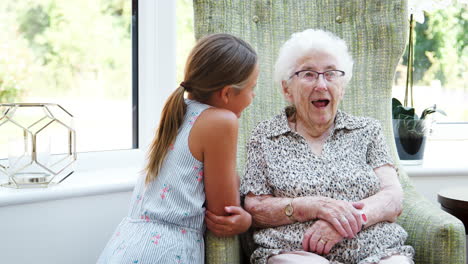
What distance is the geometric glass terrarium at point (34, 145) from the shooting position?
204 centimetres

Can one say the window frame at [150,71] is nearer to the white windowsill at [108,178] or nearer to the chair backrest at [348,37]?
the white windowsill at [108,178]

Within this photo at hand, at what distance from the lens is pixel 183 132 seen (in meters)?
1.68

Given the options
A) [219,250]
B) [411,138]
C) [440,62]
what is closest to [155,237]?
[219,250]

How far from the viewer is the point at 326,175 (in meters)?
1.84

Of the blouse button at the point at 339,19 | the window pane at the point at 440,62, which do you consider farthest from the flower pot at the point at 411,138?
the blouse button at the point at 339,19

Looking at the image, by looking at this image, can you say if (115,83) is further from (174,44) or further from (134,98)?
(174,44)

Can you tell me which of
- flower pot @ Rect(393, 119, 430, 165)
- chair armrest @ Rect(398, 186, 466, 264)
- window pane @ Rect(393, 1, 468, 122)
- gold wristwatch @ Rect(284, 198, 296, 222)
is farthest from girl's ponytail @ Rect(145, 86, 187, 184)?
window pane @ Rect(393, 1, 468, 122)

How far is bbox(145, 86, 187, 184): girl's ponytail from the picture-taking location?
65.5 inches

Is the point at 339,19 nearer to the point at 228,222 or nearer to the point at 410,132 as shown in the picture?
the point at 410,132

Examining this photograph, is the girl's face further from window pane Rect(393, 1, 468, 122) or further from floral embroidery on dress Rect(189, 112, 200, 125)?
window pane Rect(393, 1, 468, 122)

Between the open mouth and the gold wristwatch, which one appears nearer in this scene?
the gold wristwatch

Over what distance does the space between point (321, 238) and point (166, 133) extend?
540 mm

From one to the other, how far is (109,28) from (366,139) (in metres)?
1.19

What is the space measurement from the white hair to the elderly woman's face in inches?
0.7
